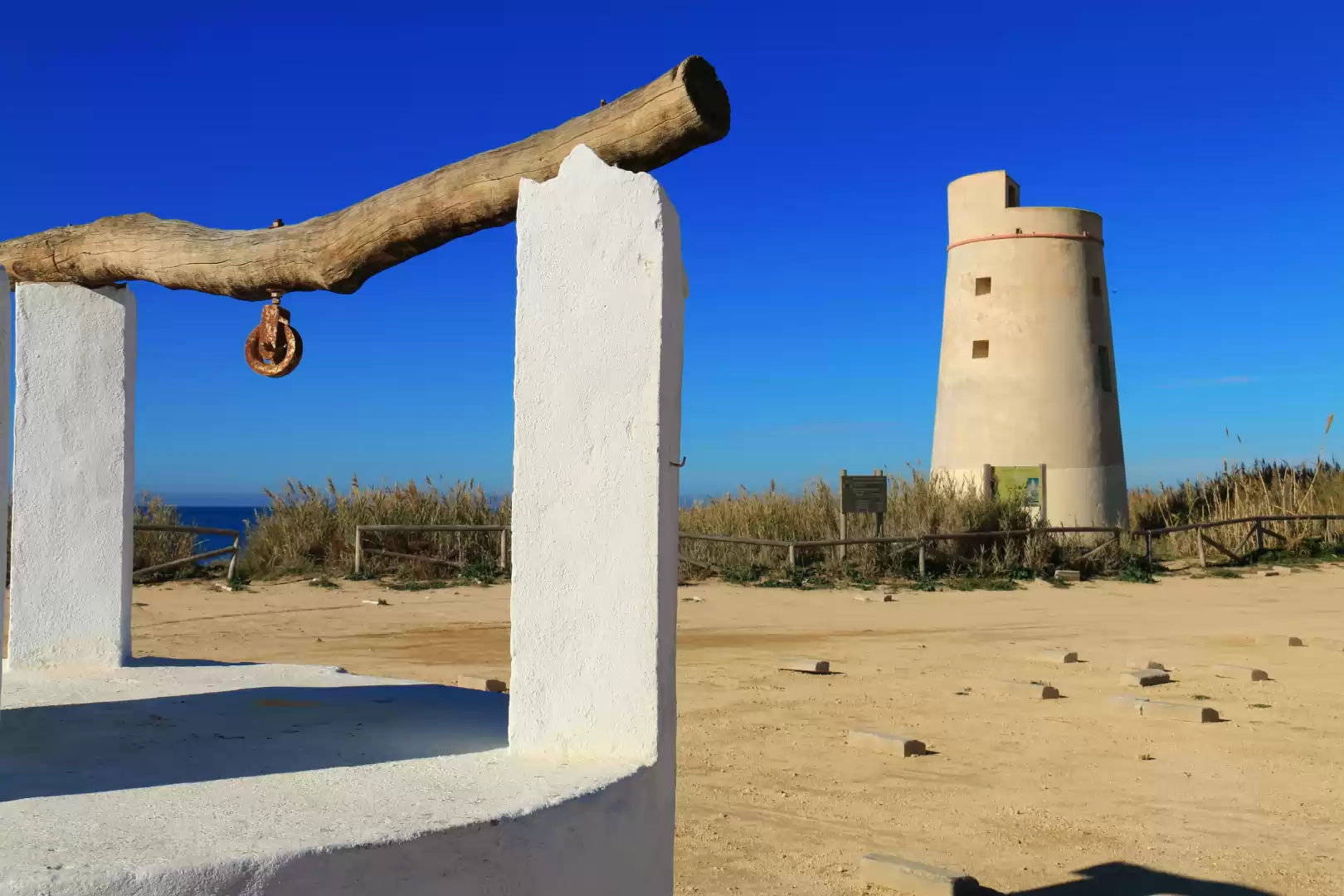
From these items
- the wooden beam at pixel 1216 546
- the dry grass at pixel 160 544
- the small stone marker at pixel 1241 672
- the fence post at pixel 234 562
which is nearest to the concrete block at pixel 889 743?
the small stone marker at pixel 1241 672

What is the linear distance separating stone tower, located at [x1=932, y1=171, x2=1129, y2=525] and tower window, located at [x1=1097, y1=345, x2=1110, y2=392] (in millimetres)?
32

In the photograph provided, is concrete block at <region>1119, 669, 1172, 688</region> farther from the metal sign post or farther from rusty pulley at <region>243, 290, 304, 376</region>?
the metal sign post

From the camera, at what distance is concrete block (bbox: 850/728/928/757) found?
7332 millimetres

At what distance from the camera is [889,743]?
739 cm

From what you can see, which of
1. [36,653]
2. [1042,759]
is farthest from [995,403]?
[36,653]

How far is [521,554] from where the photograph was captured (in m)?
4.20

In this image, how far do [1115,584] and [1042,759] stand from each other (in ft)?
37.6

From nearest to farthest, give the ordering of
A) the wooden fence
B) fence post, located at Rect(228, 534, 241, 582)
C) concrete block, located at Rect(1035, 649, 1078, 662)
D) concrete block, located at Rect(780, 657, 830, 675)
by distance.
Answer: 1. concrete block, located at Rect(780, 657, 830, 675)
2. concrete block, located at Rect(1035, 649, 1078, 662)
3. fence post, located at Rect(228, 534, 241, 582)
4. the wooden fence

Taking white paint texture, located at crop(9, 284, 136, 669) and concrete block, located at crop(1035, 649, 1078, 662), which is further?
concrete block, located at crop(1035, 649, 1078, 662)

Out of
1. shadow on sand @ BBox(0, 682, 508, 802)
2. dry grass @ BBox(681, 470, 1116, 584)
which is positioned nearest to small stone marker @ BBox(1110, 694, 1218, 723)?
shadow on sand @ BBox(0, 682, 508, 802)

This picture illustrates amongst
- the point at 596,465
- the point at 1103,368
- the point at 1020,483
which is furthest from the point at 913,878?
the point at 1103,368

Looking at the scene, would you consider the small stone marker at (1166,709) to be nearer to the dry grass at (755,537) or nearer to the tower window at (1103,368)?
the dry grass at (755,537)

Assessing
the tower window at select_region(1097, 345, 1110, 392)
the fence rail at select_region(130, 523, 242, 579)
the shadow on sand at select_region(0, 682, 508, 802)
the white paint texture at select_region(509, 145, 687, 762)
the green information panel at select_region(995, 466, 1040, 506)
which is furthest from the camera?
the tower window at select_region(1097, 345, 1110, 392)

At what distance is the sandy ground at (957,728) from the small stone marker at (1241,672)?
6.6 inches
